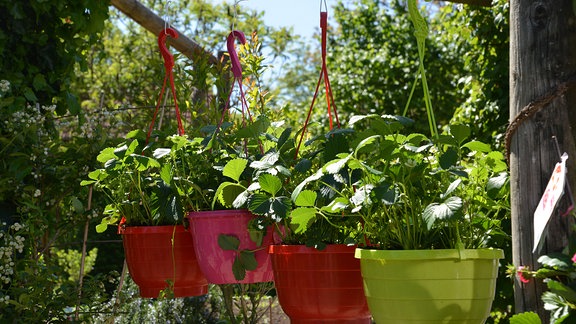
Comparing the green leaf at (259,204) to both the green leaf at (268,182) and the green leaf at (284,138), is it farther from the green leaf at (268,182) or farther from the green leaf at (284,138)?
the green leaf at (284,138)

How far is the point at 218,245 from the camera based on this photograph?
152 cm

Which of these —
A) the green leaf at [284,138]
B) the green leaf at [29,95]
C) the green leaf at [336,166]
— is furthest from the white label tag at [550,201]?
the green leaf at [29,95]

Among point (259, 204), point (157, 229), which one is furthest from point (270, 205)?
point (157, 229)

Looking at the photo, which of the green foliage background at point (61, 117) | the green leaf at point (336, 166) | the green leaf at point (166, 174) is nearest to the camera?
the green leaf at point (336, 166)

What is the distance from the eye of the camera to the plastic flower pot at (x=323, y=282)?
1.34m

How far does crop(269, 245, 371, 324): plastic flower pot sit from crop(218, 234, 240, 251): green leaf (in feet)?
0.47

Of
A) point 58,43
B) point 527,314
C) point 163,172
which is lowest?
point 527,314

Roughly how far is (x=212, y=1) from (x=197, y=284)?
6094 mm

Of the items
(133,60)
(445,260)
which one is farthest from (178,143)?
(133,60)

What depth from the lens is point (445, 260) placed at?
116 cm

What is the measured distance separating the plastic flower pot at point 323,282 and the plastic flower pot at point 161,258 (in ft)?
1.25

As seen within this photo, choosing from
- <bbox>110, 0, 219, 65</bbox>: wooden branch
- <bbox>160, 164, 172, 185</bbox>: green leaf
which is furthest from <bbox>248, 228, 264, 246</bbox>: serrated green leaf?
<bbox>110, 0, 219, 65</bbox>: wooden branch

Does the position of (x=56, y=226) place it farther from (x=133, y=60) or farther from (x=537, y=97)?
(x=133, y=60)

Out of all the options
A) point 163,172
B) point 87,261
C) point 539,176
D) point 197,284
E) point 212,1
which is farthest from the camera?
point 212,1
